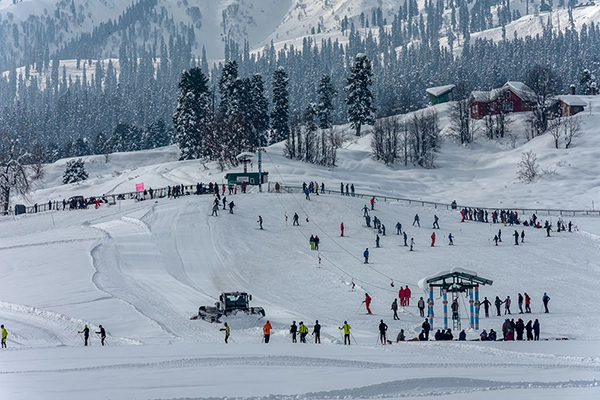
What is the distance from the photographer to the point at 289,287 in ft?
121

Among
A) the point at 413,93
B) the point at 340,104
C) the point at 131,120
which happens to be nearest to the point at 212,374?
the point at 413,93

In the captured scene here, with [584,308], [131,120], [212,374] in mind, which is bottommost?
[584,308]

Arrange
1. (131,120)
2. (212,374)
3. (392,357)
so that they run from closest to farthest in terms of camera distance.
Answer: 1. (212,374)
2. (392,357)
3. (131,120)

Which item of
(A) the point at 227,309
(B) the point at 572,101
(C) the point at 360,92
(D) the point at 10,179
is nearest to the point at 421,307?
(A) the point at 227,309

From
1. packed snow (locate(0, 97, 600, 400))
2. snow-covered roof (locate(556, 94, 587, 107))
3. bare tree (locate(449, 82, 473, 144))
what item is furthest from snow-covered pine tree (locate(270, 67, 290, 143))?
snow-covered roof (locate(556, 94, 587, 107))

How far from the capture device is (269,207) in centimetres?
5431

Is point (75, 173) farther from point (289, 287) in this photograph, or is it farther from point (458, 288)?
point (458, 288)

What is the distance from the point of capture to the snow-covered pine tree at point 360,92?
92.6 meters

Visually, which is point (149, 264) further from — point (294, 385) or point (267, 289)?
point (294, 385)

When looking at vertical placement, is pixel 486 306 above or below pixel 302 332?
below

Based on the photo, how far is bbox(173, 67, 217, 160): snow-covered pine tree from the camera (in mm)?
86875

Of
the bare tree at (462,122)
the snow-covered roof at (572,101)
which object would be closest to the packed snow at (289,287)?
the bare tree at (462,122)

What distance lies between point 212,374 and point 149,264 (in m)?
23.0

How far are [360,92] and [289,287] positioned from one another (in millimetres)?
59039
